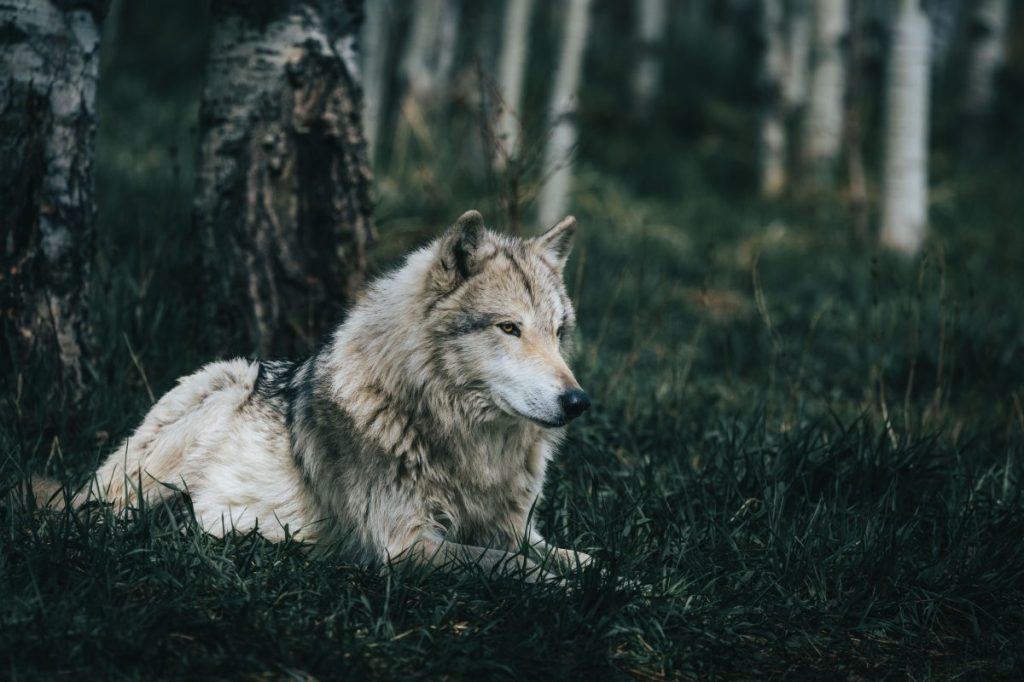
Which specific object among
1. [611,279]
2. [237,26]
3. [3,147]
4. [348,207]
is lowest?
[611,279]

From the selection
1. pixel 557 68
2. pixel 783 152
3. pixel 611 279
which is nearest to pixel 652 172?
pixel 783 152

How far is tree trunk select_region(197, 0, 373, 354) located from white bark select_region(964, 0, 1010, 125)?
13764 millimetres

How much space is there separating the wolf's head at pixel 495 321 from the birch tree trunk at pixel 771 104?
35.0ft

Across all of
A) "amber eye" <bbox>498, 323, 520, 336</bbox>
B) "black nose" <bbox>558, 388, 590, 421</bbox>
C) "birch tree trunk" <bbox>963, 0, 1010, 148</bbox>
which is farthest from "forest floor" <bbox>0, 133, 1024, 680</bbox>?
"birch tree trunk" <bbox>963, 0, 1010, 148</bbox>

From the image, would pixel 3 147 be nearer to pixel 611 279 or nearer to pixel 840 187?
pixel 611 279

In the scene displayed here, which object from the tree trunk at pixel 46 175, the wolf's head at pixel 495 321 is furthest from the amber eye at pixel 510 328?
the tree trunk at pixel 46 175

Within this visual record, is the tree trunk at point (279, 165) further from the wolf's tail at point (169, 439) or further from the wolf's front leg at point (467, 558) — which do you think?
the wolf's front leg at point (467, 558)

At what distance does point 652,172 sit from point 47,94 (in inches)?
431

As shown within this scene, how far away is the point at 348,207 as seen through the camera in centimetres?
543

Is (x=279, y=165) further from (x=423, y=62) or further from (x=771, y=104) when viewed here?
(x=771, y=104)

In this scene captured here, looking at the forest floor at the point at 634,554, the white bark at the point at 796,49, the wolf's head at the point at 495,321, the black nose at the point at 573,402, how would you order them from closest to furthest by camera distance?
the forest floor at the point at 634,554 → the black nose at the point at 573,402 → the wolf's head at the point at 495,321 → the white bark at the point at 796,49

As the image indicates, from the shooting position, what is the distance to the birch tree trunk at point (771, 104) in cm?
1388

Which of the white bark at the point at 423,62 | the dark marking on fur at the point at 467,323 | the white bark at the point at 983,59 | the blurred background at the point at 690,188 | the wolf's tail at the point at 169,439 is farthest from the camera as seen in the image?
the white bark at the point at 983,59

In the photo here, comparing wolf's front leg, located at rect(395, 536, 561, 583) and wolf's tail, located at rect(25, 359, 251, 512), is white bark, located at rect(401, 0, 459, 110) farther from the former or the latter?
wolf's front leg, located at rect(395, 536, 561, 583)
